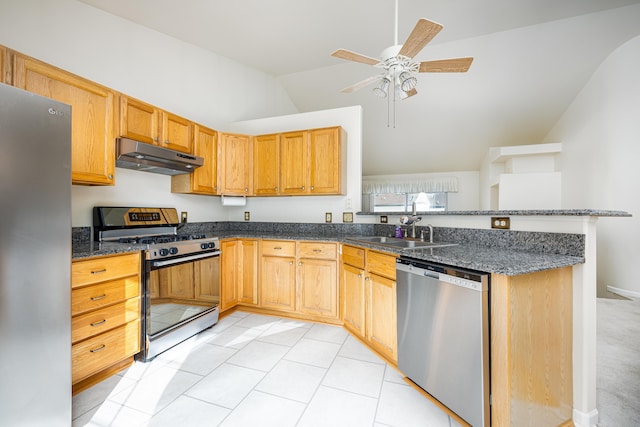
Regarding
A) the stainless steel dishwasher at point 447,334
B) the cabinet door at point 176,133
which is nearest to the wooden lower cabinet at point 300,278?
the stainless steel dishwasher at point 447,334

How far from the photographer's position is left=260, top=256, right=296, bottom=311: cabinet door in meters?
2.76

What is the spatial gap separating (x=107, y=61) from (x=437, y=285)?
10.8 ft

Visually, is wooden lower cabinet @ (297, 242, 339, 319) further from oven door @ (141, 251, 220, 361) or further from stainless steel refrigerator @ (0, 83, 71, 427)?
stainless steel refrigerator @ (0, 83, 71, 427)

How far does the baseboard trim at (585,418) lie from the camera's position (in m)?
1.35

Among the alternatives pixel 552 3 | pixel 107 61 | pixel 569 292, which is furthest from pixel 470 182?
pixel 107 61

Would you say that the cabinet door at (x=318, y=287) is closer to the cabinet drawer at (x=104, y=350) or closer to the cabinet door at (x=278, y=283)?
the cabinet door at (x=278, y=283)

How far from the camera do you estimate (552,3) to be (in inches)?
107

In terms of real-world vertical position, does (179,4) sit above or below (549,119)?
above

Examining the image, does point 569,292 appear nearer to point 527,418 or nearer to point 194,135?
point 527,418

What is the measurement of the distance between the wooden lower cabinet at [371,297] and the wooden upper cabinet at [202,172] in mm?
1748

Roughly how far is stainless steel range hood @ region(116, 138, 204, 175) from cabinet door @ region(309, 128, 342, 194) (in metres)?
1.25

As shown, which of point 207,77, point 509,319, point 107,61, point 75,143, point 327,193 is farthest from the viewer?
point 207,77

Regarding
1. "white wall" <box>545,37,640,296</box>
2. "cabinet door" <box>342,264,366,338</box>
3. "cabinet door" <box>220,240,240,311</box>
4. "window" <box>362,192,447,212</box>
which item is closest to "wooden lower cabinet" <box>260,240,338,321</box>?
"cabinet door" <box>342,264,366,338</box>

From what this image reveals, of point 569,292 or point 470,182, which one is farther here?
point 470,182
